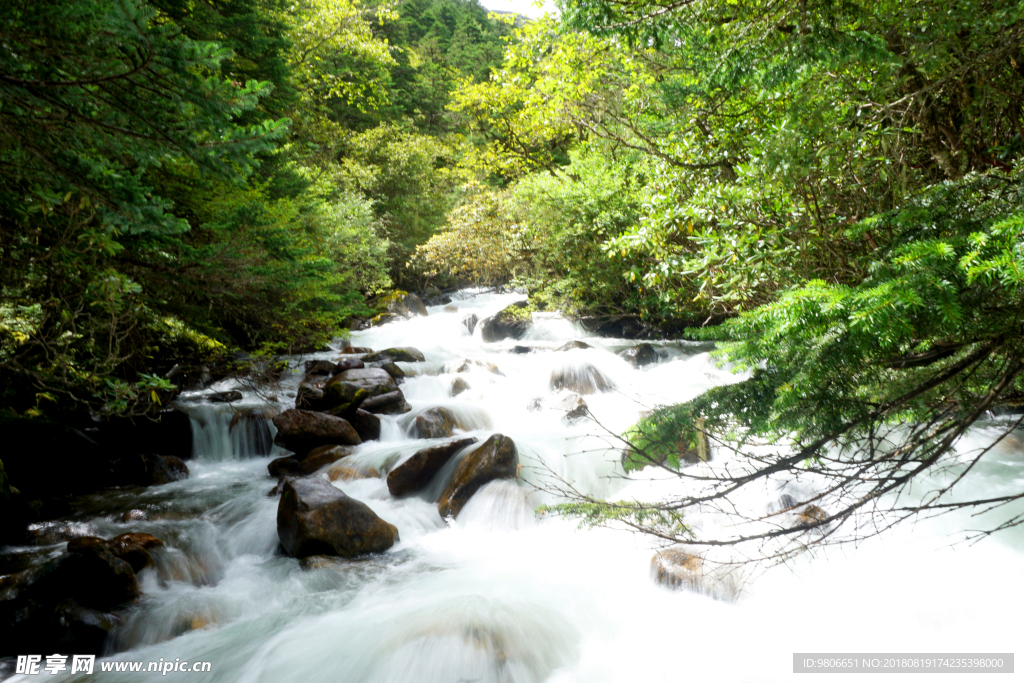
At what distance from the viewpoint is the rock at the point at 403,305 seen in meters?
19.3

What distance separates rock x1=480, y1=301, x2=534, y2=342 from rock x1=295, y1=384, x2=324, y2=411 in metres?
7.67

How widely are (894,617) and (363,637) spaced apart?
4491mm

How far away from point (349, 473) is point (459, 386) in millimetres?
4143

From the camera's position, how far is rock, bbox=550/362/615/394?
11133 mm

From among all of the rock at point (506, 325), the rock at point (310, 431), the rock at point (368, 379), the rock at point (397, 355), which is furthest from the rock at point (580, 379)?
the rock at point (506, 325)

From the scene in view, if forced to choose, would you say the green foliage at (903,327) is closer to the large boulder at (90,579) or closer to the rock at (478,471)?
the rock at (478,471)

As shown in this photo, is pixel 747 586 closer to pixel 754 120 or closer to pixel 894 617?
pixel 894 617

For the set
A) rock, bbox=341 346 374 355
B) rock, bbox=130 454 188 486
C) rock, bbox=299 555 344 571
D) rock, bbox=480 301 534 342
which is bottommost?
rock, bbox=299 555 344 571

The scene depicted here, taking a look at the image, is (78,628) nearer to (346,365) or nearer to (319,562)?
(319,562)

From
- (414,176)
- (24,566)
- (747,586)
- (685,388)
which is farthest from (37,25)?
(414,176)

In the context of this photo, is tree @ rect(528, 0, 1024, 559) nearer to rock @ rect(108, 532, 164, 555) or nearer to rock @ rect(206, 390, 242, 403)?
rock @ rect(108, 532, 164, 555)

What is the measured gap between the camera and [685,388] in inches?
424

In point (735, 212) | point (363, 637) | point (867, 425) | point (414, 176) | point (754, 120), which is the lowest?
point (363, 637)

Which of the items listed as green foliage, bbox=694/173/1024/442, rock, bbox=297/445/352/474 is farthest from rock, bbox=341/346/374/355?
green foliage, bbox=694/173/1024/442
